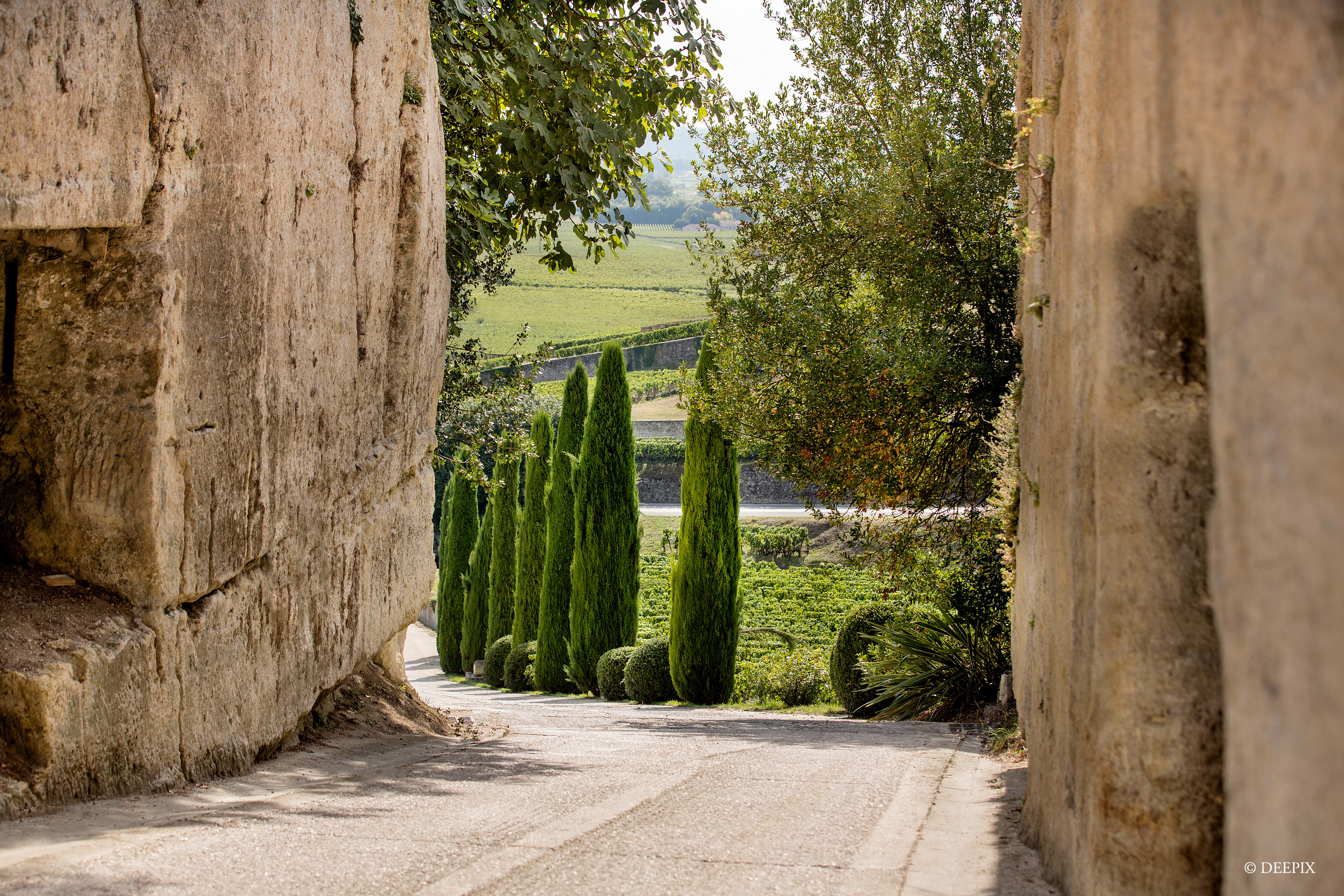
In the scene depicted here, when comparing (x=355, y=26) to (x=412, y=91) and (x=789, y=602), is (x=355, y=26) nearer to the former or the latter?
(x=412, y=91)

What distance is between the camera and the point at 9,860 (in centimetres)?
358

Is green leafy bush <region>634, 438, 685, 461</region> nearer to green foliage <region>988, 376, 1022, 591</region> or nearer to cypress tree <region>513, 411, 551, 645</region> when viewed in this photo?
cypress tree <region>513, 411, 551, 645</region>

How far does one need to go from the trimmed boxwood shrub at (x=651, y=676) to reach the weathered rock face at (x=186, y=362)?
9054mm

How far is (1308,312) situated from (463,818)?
13.4ft

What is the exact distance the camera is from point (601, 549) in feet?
60.4

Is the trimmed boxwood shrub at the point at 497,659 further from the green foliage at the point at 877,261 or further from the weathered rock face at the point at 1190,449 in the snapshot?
the weathered rock face at the point at 1190,449

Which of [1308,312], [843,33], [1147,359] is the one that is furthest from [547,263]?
[1308,312]

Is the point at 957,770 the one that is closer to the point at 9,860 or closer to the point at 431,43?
the point at 9,860

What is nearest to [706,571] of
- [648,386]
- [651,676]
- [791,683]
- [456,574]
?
[651,676]

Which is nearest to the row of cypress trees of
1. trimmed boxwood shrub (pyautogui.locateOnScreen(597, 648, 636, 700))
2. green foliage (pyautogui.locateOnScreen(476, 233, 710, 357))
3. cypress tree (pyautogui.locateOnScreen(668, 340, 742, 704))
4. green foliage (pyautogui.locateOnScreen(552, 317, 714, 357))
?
cypress tree (pyautogui.locateOnScreen(668, 340, 742, 704))

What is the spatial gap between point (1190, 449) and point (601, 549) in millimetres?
16221

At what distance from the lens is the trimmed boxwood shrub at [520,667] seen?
20875 millimetres

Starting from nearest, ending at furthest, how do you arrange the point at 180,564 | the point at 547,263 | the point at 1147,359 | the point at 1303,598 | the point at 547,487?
the point at 1303,598 → the point at 1147,359 → the point at 180,564 → the point at 547,263 → the point at 547,487

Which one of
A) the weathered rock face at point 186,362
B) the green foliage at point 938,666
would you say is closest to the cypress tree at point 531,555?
the green foliage at point 938,666
